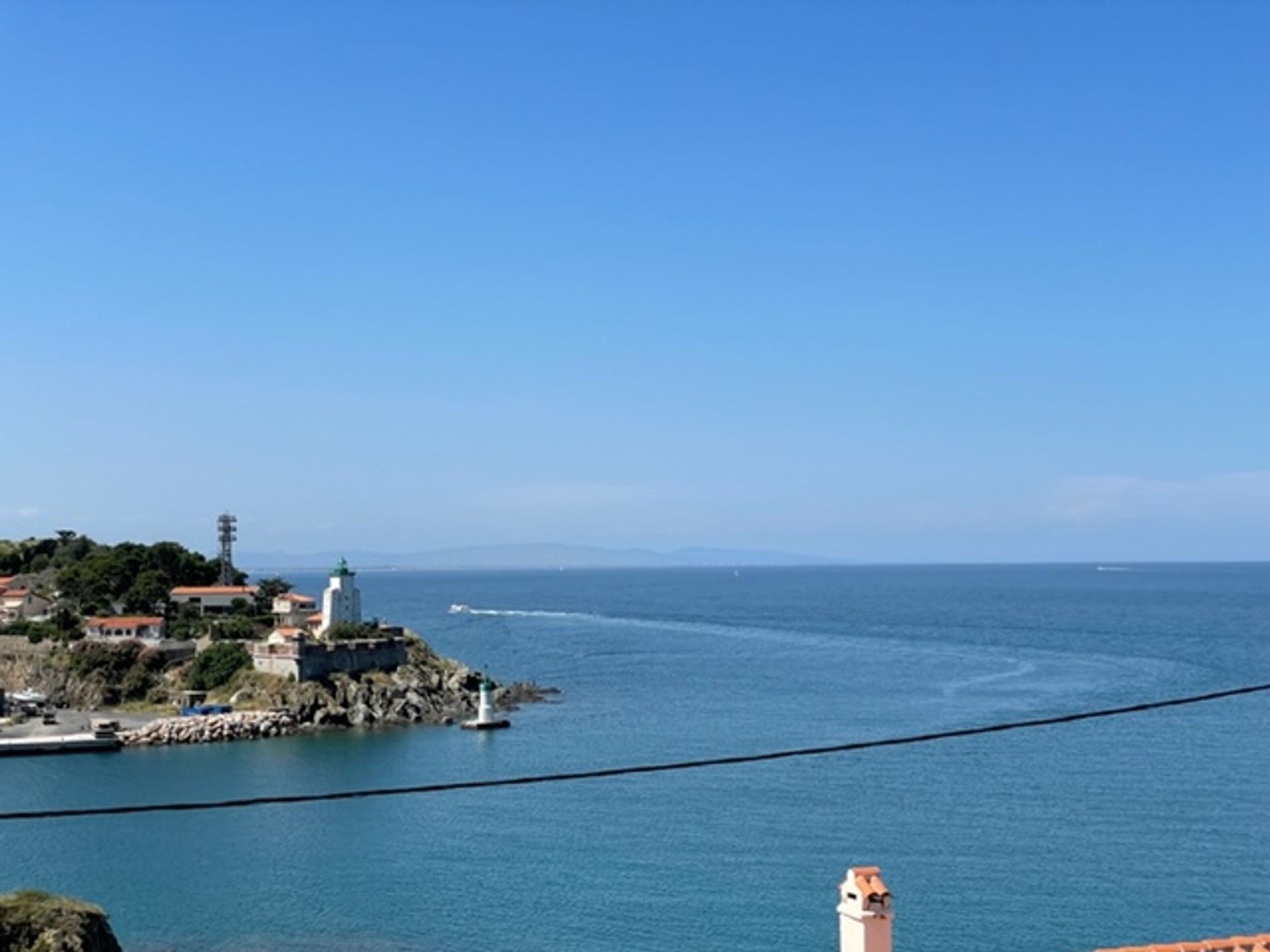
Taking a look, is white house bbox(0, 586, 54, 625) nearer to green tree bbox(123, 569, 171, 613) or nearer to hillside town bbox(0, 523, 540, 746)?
hillside town bbox(0, 523, 540, 746)

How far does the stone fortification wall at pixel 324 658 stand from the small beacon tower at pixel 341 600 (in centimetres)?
443

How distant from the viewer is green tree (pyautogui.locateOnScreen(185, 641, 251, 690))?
4650cm

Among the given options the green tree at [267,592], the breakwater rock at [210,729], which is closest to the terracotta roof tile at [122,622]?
the green tree at [267,592]

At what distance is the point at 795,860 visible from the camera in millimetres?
24469

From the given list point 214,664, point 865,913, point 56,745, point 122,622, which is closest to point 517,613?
point 122,622

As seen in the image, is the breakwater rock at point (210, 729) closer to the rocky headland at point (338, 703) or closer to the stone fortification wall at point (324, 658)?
the rocky headland at point (338, 703)

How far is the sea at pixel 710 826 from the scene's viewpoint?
21078 millimetres

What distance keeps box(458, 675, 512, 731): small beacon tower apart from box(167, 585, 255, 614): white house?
20010 mm

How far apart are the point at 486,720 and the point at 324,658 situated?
7838mm

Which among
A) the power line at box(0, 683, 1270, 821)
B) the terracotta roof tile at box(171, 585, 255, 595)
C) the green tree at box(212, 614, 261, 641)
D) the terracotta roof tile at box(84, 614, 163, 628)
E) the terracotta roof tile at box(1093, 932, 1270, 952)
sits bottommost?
the green tree at box(212, 614, 261, 641)

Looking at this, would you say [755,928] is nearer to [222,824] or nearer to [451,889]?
[451,889]

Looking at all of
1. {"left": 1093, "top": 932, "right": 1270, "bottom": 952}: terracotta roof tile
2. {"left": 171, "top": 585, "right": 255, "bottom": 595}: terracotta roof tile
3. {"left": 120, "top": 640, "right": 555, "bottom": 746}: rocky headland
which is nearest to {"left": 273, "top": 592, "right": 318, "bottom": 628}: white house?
{"left": 171, "top": 585, "right": 255, "bottom": 595}: terracotta roof tile

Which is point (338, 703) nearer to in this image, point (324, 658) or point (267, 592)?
point (324, 658)

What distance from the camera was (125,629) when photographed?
1961 inches
